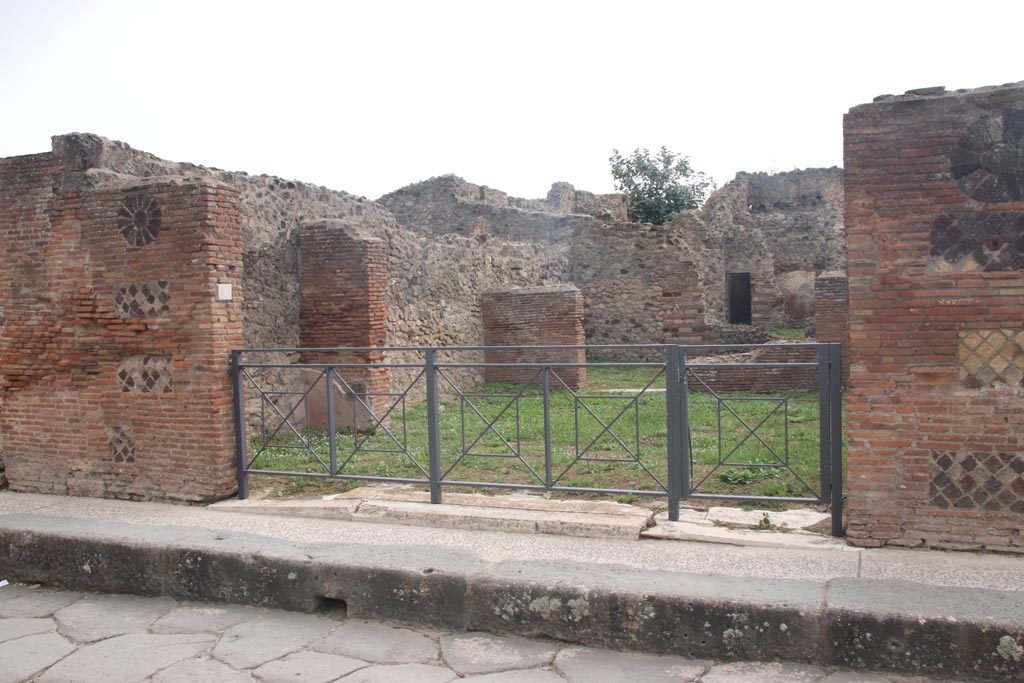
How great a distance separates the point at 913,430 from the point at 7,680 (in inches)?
179

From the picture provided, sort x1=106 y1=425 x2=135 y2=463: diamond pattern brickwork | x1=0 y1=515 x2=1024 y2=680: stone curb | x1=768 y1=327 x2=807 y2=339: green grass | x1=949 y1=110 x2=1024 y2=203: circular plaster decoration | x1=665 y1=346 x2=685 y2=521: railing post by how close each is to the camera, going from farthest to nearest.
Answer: x1=768 y1=327 x2=807 y2=339: green grass, x1=106 y1=425 x2=135 y2=463: diamond pattern brickwork, x1=665 y1=346 x2=685 y2=521: railing post, x1=949 y1=110 x2=1024 y2=203: circular plaster decoration, x1=0 y1=515 x2=1024 y2=680: stone curb

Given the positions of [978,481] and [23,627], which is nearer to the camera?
[978,481]

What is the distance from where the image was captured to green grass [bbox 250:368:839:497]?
222 inches

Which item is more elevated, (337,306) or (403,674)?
(337,306)

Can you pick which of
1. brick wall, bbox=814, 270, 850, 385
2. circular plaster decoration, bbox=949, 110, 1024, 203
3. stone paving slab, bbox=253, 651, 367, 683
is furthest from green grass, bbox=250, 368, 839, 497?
brick wall, bbox=814, 270, 850, 385

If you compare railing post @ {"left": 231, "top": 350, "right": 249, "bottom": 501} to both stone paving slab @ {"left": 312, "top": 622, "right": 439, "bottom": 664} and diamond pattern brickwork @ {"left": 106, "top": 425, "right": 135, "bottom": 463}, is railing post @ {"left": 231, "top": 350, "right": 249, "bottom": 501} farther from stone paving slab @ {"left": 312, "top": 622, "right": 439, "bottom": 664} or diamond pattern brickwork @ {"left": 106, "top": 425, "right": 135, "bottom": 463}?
stone paving slab @ {"left": 312, "top": 622, "right": 439, "bottom": 664}

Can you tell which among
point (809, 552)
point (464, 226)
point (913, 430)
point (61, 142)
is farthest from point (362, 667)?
point (464, 226)

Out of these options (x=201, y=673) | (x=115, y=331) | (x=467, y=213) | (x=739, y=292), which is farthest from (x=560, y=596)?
(x=739, y=292)

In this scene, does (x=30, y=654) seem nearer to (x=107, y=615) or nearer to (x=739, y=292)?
(x=107, y=615)

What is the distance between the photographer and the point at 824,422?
4.59 metres

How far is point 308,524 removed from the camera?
5.29m

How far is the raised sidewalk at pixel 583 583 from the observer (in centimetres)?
347

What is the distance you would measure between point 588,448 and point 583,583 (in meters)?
1.47

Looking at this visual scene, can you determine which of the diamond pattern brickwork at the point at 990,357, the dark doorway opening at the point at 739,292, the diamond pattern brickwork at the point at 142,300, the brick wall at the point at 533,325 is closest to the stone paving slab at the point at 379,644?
the diamond pattern brickwork at the point at 142,300
